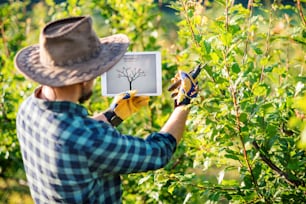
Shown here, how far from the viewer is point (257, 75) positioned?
2482mm

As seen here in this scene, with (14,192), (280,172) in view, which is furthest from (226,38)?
(14,192)

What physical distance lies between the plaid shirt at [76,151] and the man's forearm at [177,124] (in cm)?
3

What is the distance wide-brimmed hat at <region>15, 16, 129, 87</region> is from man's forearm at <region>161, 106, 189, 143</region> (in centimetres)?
27

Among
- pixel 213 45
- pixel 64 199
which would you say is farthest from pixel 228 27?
pixel 64 199

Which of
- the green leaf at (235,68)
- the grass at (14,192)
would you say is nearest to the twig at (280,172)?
the green leaf at (235,68)

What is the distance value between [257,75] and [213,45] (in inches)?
8.1

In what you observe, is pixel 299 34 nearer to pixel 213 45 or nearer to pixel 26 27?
pixel 213 45

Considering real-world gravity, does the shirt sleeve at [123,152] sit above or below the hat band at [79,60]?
below

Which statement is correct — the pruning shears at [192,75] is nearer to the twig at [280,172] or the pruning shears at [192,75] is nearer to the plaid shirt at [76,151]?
the plaid shirt at [76,151]

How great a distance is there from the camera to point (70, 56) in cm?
196

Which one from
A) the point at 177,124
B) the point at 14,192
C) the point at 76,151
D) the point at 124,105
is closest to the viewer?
the point at 76,151

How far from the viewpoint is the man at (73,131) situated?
1892mm

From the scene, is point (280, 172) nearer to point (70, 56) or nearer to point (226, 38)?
point (226, 38)

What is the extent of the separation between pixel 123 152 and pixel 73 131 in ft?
0.51
